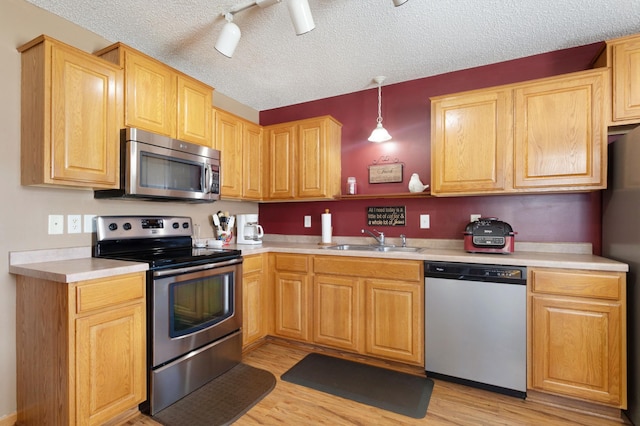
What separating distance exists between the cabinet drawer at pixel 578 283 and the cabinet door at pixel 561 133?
0.61 m

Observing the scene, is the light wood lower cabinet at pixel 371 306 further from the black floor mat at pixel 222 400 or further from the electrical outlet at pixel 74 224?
the electrical outlet at pixel 74 224

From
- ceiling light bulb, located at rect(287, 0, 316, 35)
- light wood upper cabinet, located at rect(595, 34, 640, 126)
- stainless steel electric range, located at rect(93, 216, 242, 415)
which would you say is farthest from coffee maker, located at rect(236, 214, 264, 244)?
light wood upper cabinet, located at rect(595, 34, 640, 126)

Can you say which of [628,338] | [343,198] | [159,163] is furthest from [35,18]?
[628,338]

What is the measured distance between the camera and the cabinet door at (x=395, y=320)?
91.9 inches

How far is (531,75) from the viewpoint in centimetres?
251

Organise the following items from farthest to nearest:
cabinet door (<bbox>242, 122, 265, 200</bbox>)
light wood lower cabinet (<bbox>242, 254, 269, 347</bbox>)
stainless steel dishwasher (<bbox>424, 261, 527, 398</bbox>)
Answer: cabinet door (<bbox>242, 122, 265, 200</bbox>) → light wood lower cabinet (<bbox>242, 254, 269, 347</bbox>) → stainless steel dishwasher (<bbox>424, 261, 527, 398</bbox>)

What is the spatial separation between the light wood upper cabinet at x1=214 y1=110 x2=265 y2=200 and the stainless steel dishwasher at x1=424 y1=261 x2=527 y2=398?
6.21 ft

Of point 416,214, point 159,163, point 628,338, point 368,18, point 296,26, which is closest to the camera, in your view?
point 296,26

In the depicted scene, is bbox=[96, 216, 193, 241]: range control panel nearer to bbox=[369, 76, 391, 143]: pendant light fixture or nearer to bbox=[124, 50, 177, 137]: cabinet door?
bbox=[124, 50, 177, 137]: cabinet door

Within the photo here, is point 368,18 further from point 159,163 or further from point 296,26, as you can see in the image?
point 159,163

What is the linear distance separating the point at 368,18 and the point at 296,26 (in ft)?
1.86

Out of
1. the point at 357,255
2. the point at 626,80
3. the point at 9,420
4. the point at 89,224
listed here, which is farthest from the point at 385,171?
the point at 9,420

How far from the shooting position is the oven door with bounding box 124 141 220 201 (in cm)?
207

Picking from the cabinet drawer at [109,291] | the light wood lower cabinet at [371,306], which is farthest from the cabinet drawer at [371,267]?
the cabinet drawer at [109,291]
